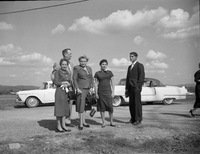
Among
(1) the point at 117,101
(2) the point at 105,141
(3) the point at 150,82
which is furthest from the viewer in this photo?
(3) the point at 150,82

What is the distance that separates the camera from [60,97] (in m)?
5.18

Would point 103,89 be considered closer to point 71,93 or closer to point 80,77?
point 80,77

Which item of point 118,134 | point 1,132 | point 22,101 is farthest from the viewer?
point 22,101

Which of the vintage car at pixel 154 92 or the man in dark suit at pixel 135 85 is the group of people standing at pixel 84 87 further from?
the vintage car at pixel 154 92

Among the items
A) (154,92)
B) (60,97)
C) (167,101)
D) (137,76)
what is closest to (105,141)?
(60,97)

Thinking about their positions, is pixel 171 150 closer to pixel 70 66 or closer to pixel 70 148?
pixel 70 148

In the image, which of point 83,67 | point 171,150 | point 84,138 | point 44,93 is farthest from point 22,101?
point 171,150

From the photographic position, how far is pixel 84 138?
4410 millimetres

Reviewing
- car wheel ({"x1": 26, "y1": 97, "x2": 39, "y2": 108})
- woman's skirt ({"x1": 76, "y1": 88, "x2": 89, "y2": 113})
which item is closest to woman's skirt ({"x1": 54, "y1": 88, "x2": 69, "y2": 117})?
woman's skirt ({"x1": 76, "y1": 88, "x2": 89, "y2": 113})

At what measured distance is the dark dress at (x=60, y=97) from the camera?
5.12m

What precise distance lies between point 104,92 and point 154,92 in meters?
7.31

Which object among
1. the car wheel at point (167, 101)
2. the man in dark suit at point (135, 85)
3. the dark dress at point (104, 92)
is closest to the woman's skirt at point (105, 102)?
the dark dress at point (104, 92)

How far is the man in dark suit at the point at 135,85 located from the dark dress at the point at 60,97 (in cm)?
185

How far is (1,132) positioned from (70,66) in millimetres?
2269
